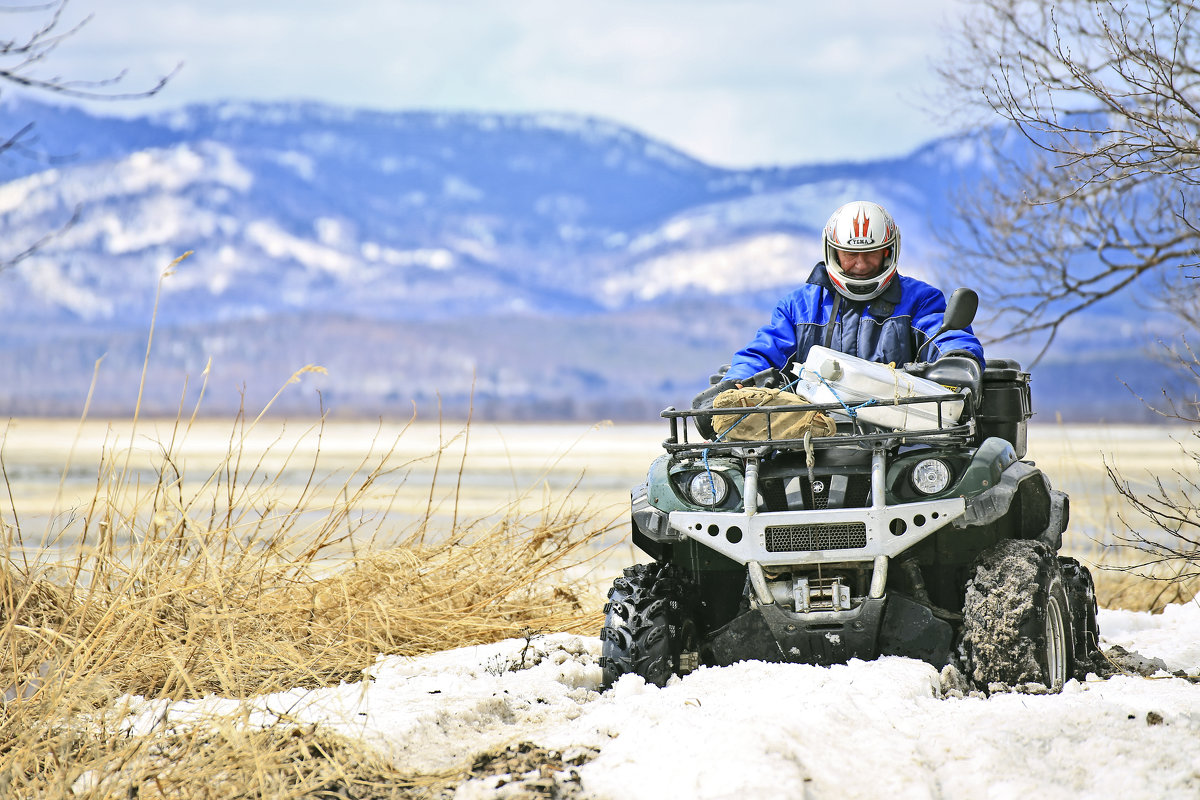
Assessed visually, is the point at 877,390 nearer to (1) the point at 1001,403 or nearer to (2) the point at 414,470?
(1) the point at 1001,403

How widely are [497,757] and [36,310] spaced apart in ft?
696

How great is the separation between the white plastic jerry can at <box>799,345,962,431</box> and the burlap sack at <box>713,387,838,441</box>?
171 millimetres

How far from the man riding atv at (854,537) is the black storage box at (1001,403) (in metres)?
0.11

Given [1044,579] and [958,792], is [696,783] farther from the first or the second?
[1044,579]

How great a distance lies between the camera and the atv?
5.58 meters

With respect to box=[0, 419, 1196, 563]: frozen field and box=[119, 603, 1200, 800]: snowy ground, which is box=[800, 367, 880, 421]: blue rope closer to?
box=[119, 603, 1200, 800]: snowy ground

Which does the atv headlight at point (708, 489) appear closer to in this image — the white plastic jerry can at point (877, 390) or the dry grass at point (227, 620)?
the white plastic jerry can at point (877, 390)

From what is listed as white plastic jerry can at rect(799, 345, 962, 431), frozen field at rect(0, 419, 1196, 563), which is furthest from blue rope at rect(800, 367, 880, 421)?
frozen field at rect(0, 419, 1196, 563)

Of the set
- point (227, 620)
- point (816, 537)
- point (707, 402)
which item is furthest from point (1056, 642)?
point (227, 620)

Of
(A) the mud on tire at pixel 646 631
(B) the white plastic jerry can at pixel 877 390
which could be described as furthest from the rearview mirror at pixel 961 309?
(A) the mud on tire at pixel 646 631

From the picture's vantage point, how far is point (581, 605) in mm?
8758

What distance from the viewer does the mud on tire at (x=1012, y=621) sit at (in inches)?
215

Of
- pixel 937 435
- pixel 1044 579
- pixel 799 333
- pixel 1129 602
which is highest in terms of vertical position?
pixel 799 333

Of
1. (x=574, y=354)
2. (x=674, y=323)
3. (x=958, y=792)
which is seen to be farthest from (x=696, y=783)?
(x=674, y=323)
